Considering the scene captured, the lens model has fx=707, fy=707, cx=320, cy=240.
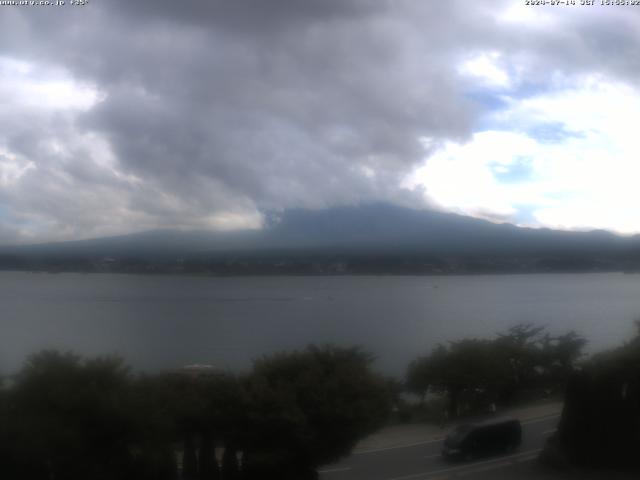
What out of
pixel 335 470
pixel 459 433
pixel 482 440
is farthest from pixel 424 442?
pixel 335 470

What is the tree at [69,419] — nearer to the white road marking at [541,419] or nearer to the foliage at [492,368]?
the white road marking at [541,419]

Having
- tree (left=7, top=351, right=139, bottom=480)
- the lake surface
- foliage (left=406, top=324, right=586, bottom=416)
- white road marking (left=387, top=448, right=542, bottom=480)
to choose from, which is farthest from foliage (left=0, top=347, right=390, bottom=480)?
foliage (left=406, top=324, right=586, bottom=416)

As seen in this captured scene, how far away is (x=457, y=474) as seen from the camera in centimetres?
1035

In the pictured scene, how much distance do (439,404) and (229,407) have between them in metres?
7.39

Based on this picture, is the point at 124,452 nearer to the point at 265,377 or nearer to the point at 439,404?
the point at 265,377

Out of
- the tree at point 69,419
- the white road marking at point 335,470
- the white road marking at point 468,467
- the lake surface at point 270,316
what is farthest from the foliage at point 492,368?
the tree at point 69,419

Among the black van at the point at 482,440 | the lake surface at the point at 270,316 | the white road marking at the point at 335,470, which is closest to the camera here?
the black van at the point at 482,440

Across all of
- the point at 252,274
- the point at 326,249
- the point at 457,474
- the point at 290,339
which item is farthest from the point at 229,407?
the point at 326,249

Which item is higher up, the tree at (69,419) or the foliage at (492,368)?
the tree at (69,419)

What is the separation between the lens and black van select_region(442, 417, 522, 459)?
11156 millimetres

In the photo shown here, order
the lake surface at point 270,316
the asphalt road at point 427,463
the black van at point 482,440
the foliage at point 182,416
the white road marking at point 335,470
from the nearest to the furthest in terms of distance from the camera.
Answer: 1. the foliage at point 182,416
2. the asphalt road at point 427,463
3. the black van at point 482,440
4. the white road marking at point 335,470
5. the lake surface at point 270,316

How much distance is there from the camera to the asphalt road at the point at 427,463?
10523 mm

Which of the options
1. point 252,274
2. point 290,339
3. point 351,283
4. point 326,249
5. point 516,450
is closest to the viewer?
point 516,450

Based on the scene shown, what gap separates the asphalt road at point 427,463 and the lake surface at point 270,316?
3083 mm
